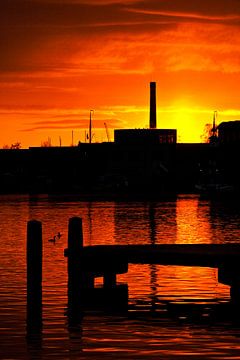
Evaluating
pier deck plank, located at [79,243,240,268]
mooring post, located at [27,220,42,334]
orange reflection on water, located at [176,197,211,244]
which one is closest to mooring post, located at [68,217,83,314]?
mooring post, located at [27,220,42,334]

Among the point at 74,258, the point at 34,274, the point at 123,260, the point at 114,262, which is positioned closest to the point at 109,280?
the point at 114,262

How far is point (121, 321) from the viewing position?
112 feet

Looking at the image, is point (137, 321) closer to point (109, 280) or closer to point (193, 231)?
point (109, 280)

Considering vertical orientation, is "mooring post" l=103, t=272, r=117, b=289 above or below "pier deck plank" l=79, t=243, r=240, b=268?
below

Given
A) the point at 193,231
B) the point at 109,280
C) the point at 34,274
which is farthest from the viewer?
the point at 193,231

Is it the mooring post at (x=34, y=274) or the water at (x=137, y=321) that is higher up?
the mooring post at (x=34, y=274)

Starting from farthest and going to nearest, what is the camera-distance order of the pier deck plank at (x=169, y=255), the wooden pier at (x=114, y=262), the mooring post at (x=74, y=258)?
the pier deck plank at (x=169, y=255) → the wooden pier at (x=114, y=262) → the mooring post at (x=74, y=258)

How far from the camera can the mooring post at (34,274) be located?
106 feet

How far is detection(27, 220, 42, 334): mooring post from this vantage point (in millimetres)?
32188

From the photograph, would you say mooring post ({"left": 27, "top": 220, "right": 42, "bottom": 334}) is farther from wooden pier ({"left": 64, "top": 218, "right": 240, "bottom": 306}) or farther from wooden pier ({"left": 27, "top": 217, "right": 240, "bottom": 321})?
wooden pier ({"left": 64, "top": 218, "right": 240, "bottom": 306})

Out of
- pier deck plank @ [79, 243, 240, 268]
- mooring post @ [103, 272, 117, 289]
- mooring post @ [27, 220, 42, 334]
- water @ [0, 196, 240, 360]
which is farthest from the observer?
mooring post @ [103, 272, 117, 289]

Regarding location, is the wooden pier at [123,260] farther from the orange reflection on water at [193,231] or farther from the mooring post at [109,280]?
the orange reflection on water at [193,231]

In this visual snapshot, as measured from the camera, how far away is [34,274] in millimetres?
32594

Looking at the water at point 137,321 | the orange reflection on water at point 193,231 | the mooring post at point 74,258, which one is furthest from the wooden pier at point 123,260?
the orange reflection on water at point 193,231
